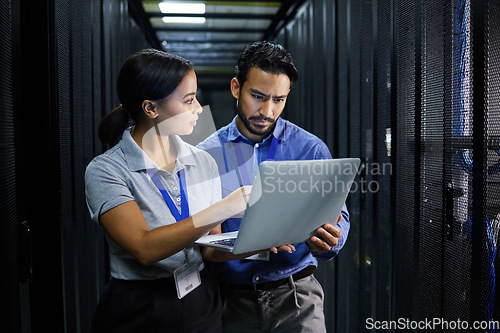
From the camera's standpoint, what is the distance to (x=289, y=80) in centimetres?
177

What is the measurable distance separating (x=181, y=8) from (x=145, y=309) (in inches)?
158

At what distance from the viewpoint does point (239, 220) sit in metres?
1.62

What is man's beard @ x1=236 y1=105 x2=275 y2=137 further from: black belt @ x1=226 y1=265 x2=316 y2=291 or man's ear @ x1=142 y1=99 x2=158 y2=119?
black belt @ x1=226 y1=265 x2=316 y2=291

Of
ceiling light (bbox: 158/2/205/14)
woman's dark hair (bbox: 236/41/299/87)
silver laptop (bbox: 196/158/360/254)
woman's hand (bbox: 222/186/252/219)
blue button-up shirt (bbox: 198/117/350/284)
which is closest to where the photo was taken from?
silver laptop (bbox: 196/158/360/254)

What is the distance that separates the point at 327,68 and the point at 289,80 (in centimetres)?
127

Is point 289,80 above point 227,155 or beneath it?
above

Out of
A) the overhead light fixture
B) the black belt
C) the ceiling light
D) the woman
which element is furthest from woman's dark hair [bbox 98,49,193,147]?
the overhead light fixture

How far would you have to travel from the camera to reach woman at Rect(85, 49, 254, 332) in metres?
1.18

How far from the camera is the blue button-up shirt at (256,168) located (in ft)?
5.30

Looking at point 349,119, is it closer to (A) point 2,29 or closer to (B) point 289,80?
(B) point 289,80

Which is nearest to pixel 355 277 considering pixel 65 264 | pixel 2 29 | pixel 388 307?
pixel 388 307

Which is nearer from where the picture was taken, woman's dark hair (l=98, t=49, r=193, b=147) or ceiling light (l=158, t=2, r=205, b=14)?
woman's dark hair (l=98, t=49, r=193, b=147)

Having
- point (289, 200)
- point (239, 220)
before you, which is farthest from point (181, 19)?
point (289, 200)

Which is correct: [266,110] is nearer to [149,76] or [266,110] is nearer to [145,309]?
[149,76]
